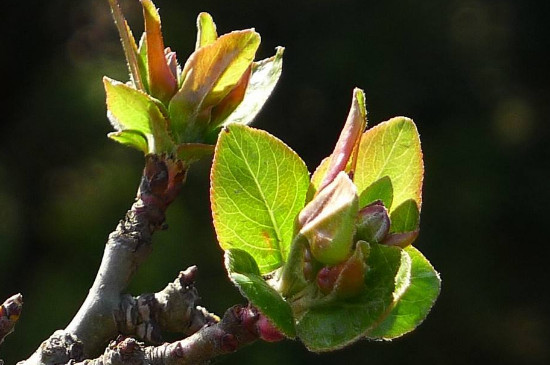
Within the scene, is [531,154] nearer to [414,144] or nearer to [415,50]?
[415,50]

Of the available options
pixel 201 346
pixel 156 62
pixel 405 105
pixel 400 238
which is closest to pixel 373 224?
pixel 400 238

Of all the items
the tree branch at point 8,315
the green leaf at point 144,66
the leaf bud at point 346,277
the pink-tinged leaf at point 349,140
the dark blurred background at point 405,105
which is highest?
the green leaf at point 144,66

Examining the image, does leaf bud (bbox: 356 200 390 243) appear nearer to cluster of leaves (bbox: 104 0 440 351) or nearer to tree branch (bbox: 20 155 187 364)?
cluster of leaves (bbox: 104 0 440 351)

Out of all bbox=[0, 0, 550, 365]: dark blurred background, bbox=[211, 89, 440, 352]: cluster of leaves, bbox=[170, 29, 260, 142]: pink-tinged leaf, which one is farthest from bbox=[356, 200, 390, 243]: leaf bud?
bbox=[0, 0, 550, 365]: dark blurred background

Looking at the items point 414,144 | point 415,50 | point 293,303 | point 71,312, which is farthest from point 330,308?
point 415,50

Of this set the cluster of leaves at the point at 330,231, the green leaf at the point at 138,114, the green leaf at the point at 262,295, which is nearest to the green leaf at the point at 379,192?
the cluster of leaves at the point at 330,231

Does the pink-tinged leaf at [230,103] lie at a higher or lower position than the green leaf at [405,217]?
higher

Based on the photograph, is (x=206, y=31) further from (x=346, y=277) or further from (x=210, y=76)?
(x=346, y=277)

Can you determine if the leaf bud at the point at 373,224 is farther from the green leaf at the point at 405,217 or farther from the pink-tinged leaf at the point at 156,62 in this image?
the pink-tinged leaf at the point at 156,62
